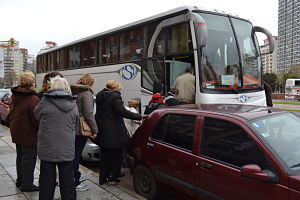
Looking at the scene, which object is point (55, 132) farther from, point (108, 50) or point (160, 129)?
point (108, 50)

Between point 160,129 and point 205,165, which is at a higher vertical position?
point 160,129

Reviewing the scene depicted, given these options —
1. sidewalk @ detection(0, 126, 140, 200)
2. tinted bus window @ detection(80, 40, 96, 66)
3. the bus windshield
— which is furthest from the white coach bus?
sidewalk @ detection(0, 126, 140, 200)

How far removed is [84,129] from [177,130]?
1.36 metres

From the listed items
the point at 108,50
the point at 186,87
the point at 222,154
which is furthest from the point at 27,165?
the point at 108,50

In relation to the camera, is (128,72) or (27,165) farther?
(128,72)

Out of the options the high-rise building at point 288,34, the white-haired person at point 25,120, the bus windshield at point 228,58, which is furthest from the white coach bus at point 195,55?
the high-rise building at point 288,34

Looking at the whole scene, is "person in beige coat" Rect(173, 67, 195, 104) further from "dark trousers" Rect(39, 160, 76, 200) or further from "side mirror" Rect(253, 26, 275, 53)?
"dark trousers" Rect(39, 160, 76, 200)

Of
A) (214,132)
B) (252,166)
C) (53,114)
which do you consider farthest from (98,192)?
(252,166)

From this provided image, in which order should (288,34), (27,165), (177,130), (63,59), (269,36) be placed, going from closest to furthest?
(177,130) < (27,165) < (269,36) < (63,59) < (288,34)

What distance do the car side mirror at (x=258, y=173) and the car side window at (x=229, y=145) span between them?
0.09 meters

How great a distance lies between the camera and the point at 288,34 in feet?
506

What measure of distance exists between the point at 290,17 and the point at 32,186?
170 metres

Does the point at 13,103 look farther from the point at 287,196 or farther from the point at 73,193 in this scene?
the point at 287,196

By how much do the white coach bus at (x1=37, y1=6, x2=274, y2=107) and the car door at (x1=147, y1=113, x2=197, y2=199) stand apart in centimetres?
295
